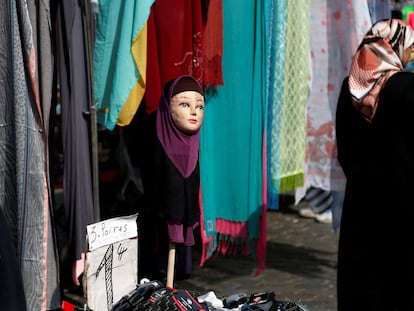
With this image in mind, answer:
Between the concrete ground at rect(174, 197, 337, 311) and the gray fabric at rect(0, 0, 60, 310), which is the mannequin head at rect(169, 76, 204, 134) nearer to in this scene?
the gray fabric at rect(0, 0, 60, 310)

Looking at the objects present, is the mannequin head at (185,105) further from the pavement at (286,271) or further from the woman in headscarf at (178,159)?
the pavement at (286,271)

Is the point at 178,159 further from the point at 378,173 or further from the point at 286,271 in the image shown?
the point at 286,271

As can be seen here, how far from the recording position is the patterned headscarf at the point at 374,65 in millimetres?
3373

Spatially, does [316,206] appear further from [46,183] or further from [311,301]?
[46,183]

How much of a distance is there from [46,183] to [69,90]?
1.52 ft

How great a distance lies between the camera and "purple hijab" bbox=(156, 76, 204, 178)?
3.91 meters

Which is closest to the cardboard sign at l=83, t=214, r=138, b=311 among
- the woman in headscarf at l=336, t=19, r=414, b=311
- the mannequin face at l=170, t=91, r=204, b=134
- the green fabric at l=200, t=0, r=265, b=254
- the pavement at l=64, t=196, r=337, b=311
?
the mannequin face at l=170, t=91, r=204, b=134

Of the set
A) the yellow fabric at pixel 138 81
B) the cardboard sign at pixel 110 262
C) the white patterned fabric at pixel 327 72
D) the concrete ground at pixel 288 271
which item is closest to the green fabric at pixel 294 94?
the white patterned fabric at pixel 327 72

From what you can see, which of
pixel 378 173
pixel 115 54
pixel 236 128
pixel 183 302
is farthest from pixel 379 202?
pixel 115 54

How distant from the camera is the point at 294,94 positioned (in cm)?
468

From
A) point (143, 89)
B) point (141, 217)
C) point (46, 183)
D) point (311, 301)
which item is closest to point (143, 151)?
point (141, 217)

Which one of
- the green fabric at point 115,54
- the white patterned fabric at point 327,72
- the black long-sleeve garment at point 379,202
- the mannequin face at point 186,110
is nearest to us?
the black long-sleeve garment at point 379,202

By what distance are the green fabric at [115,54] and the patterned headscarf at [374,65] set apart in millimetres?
1162

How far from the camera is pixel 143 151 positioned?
4770 mm
